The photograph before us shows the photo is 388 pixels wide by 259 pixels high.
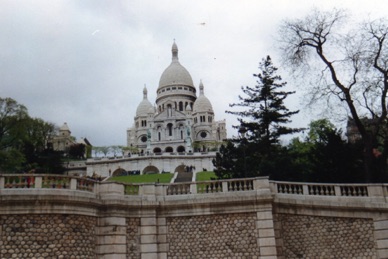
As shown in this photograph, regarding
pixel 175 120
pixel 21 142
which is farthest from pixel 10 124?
pixel 175 120

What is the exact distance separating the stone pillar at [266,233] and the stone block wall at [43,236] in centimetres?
654

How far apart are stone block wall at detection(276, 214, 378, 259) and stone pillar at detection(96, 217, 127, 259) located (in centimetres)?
617

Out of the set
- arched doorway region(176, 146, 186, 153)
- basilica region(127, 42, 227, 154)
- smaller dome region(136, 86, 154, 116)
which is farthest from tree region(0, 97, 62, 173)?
smaller dome region(136, 86, 154, 116)

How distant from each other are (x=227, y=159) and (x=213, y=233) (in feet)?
61.1

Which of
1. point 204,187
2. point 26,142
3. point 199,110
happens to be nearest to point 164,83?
point 199,110

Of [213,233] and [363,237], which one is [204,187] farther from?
[363,237]

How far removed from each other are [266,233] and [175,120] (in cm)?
9423

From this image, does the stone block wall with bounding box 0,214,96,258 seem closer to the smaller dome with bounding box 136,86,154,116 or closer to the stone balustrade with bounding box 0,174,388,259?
the stone balustrade with bounding box 0,174,388,259

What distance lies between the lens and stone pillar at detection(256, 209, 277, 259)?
17406mm

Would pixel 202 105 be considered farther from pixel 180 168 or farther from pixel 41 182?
pixel 41 182

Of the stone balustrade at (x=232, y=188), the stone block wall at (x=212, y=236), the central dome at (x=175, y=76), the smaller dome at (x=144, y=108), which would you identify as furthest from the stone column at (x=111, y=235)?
the central dome at (x=175, y=76)

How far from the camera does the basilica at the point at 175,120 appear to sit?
106 meters

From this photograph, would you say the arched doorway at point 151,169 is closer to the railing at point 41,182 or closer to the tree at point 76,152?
the tree at point 76,152

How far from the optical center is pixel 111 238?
17.2 metres
